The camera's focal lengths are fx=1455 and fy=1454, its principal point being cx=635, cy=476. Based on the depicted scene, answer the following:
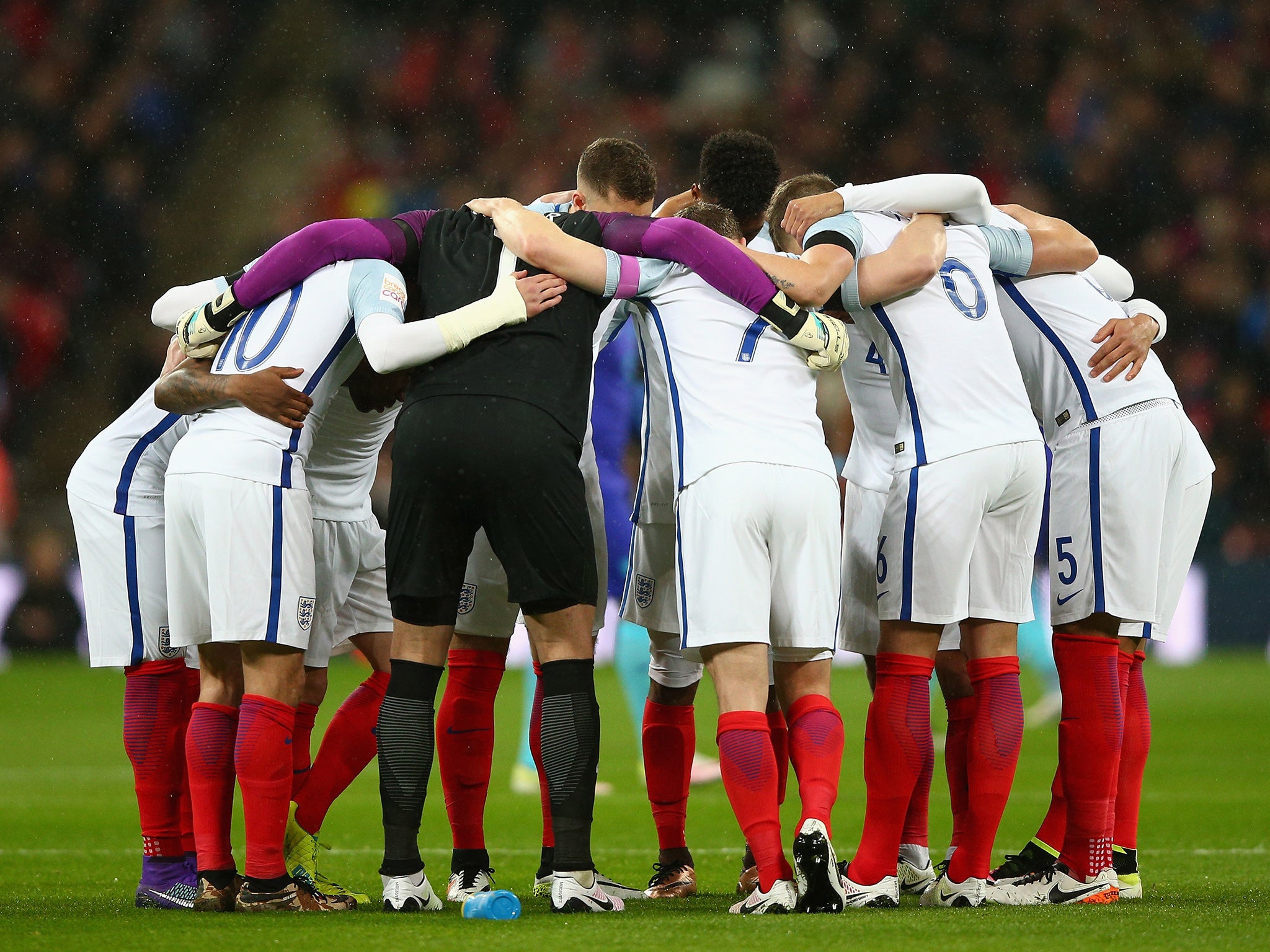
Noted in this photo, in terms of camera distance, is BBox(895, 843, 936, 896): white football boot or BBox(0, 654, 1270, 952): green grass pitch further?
BBox(895, 843, 936, 896): white football boot

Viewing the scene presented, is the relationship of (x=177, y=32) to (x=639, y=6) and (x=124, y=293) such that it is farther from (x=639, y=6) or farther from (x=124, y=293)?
(x=639, y=6)

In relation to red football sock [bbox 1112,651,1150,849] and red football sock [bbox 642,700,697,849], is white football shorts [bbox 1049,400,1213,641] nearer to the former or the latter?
red football sock [bbox 1112,651,1150,849]

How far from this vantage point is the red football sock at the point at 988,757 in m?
3.84

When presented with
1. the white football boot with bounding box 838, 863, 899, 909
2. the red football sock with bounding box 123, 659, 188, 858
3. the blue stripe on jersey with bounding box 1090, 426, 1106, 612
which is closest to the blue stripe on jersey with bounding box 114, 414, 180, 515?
the red football sock with bounding box 123, 659, 188, 858

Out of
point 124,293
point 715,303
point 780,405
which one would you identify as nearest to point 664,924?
point 780,405

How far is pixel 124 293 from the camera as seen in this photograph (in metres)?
14.6

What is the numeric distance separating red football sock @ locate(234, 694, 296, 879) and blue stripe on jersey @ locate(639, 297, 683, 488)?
125 cm

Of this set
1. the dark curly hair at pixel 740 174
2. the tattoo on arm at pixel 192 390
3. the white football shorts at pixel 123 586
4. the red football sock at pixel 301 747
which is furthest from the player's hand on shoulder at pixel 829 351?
the white football shorts at pixel 123 586

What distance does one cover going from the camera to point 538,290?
151 inches

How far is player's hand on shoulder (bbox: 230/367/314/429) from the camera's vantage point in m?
3.89

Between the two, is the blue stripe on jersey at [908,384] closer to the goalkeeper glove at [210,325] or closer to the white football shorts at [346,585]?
the white football shorts at [346,585]

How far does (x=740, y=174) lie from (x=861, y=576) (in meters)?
1.41

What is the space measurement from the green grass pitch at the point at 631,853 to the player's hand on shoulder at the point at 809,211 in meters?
1.90

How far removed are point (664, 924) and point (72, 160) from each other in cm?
1341
